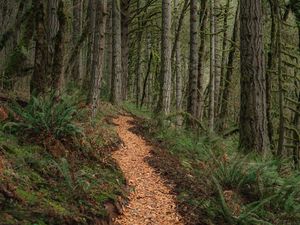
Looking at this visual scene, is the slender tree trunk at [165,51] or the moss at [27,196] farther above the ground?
the slender tree trunk at [165,51]

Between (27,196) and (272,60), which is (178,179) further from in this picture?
(272,60)

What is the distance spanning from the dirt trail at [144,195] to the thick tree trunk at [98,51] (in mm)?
1964

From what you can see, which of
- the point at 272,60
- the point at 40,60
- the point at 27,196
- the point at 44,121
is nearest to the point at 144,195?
the point at 44,121

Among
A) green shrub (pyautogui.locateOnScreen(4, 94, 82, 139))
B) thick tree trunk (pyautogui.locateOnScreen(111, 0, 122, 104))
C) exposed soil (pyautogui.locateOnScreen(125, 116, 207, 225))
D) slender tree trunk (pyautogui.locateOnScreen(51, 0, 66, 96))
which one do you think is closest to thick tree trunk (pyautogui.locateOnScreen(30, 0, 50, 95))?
slender tree trunk (pyautogui.locateOnScreen(51, 0, 66, 96))

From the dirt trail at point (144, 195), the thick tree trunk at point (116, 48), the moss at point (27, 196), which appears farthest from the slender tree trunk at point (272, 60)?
the moss at point (27, 196)

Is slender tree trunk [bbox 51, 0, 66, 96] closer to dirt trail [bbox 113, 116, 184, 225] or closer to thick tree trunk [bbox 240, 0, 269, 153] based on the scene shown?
dirt trail [bbox 113, 116, 184, 225]

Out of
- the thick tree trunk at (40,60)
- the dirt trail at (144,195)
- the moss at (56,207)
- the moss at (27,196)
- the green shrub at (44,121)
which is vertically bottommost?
the dirt trail at (144,195)

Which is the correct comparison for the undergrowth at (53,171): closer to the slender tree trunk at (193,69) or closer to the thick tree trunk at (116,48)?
the slender tree trunk at (193,69)

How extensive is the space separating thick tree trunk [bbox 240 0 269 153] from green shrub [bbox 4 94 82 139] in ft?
10.6

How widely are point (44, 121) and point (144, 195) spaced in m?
2.01

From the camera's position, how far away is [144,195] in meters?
6.37

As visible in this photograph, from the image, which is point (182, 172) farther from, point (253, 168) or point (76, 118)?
point (76, 118)

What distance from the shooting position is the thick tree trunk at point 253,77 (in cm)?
764

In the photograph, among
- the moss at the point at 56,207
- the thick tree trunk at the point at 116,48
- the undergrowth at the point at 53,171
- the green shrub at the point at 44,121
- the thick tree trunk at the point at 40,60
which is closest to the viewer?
the undergrowth at the point at 53,171
